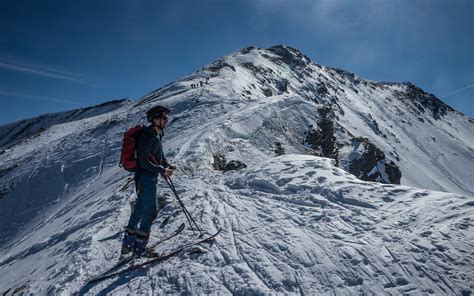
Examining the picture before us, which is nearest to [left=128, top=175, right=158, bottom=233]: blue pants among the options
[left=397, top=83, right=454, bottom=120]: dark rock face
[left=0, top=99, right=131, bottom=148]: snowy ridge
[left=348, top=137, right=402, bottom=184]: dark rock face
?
[left=348, top=137, right=402, bottom=184]: dark rock face

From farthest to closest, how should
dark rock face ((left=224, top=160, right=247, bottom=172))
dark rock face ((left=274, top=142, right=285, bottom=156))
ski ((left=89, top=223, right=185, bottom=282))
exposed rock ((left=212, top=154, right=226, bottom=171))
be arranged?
1. dark rock face ((left=274, top=142, right=285, bottom=156))
2. dark rock face ((left=224, top=160, right=247, bottom=172))
3. exposed rock ((left=212, top=154, right=226, bottom=171))
4. ski ((left=89, top=223, right=185, bottom=282))

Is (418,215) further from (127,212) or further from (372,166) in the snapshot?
(372,166)

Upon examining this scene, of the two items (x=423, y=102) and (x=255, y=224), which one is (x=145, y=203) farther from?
(x=423, y=102)

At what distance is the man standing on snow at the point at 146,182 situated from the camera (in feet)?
20.7

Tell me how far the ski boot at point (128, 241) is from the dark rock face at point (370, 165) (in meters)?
18.2

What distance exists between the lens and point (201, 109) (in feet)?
75.7

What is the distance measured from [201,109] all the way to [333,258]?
18.4 m

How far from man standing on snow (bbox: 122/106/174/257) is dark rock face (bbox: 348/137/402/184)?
18051mm

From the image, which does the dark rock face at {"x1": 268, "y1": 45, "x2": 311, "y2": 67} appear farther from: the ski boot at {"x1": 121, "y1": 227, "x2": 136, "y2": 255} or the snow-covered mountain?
the ski boot at {"x1": 121, "y1": 227, "x2": 136, "y2": 255}

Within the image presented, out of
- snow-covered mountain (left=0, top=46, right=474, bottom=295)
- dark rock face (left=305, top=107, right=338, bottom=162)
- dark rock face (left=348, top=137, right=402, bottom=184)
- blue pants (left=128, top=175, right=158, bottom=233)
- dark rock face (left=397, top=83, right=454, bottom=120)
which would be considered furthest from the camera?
dark rock face (left=397, top=83, right=454, bottom=120)

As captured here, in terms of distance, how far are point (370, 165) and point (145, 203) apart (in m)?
20.8

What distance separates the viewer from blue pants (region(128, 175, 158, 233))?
21.0 feet

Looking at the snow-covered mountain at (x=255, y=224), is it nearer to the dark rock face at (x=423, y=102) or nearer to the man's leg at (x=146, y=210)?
the man's leg at (x=146, y=210)

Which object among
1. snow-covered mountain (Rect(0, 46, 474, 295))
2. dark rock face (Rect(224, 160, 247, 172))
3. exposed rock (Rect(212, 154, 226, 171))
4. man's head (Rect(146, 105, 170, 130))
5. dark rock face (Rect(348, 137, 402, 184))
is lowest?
dark rock face (Rect(348, 137, 402, 184))
